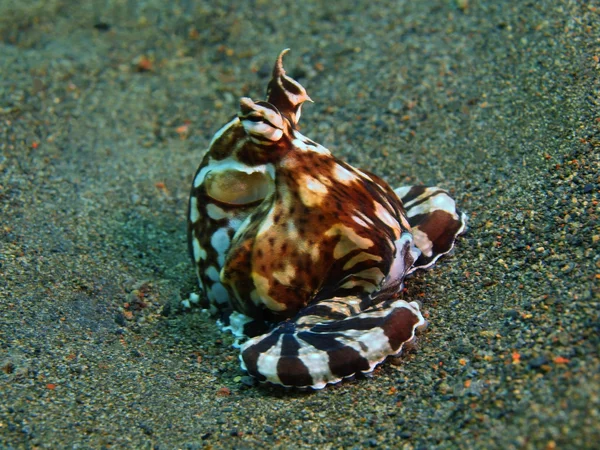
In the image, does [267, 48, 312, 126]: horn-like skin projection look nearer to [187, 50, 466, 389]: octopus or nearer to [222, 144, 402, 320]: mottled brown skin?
[187, 50, 466, 389]: octopus

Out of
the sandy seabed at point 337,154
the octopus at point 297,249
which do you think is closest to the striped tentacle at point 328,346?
the octopus at point 297,249

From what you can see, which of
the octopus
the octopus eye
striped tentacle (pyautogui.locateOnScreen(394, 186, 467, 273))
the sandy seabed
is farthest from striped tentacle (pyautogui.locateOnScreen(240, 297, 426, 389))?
the octopus eye

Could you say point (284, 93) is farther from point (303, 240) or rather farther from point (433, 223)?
point (433, 223)

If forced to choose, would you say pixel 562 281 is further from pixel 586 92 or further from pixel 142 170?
pixel 142 170

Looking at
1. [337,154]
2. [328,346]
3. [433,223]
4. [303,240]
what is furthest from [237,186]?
[337,154]

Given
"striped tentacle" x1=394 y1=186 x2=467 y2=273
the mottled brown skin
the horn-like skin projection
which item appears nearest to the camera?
the mottled brown skin

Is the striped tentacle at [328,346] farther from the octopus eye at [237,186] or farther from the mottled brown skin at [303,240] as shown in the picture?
the octopus eye at [237,186]

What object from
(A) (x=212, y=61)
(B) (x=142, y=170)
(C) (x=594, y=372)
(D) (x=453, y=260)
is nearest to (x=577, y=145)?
(D) (x=453, y=260)
